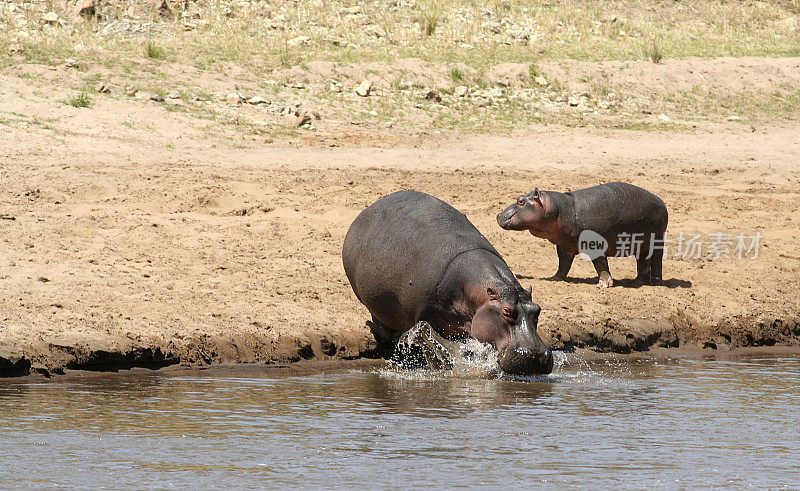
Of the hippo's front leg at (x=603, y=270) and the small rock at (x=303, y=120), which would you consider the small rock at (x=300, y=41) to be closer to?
the small rock at (x=303, y=120)

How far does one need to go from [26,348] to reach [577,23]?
18.1 meters

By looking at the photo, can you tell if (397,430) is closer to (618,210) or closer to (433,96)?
(618,210)

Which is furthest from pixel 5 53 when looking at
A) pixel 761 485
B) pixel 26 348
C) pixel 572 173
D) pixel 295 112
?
pixel 761 485

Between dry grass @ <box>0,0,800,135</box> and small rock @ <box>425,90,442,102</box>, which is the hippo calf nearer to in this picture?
dry grass @ <box>0,0,800,135</box>

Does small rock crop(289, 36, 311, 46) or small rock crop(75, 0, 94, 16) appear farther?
small rock crop(75, 0, 94, 16)

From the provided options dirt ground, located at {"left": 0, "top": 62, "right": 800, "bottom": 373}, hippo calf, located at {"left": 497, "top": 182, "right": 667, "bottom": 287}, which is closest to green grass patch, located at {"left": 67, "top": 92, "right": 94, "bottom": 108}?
dirt ground, located at {"left": 0, "top": 62, "right": 800, "bottom": 373}

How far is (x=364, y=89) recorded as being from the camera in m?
16.3

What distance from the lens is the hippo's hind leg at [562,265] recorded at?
10047 millimetres

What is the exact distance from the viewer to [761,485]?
15.6 ft

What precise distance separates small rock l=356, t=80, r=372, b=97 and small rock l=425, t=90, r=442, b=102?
92 cm

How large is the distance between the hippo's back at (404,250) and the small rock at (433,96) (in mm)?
8704

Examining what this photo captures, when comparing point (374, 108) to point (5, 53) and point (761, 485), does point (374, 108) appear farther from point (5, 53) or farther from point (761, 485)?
point (761, 485)

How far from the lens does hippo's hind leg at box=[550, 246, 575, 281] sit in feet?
→ 33.0

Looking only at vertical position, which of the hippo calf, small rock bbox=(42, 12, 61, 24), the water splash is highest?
small rock bbox=(42, 12, 61, 24)
